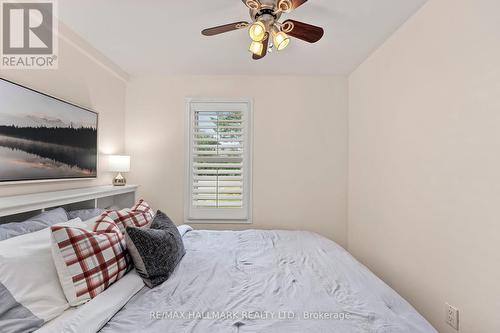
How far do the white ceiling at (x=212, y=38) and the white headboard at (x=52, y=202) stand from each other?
144 centimetres

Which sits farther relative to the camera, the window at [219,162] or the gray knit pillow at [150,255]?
the window at [219,162]

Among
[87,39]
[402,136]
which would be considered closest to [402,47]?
[402,136]

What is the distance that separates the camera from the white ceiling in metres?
1.91

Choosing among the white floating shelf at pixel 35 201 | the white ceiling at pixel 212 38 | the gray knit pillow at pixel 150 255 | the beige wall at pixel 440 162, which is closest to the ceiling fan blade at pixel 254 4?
the white ceiling at pixel 212 38

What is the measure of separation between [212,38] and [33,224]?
201cm

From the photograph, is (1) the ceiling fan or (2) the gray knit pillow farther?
(1) the ceiling fan

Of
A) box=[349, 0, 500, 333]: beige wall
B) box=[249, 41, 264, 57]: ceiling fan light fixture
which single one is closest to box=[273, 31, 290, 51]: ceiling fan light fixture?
box=[249, 41, 264, 57]: ceiling fan light fixture

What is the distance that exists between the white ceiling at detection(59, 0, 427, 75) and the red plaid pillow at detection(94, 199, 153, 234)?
1.55 m

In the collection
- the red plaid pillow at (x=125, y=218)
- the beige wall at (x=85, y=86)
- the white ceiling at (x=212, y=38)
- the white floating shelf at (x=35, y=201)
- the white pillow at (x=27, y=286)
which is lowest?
the white pillow at (x=27, y=286)

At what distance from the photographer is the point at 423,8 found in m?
1.86

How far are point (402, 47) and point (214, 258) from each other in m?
2.29

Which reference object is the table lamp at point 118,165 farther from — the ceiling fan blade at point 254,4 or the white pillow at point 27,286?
the ceiling fan blade at point 254,4

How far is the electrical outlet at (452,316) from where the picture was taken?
1546 millimetres

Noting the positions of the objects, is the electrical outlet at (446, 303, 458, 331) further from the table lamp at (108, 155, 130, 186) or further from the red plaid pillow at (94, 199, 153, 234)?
the table lamp at (108, 155, 130, 186)
